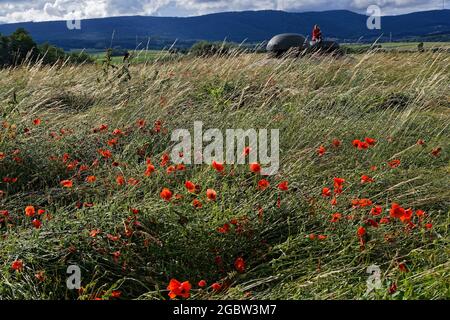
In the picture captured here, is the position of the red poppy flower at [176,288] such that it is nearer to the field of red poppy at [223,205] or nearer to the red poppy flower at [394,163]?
the field of red poppy at [223,205]

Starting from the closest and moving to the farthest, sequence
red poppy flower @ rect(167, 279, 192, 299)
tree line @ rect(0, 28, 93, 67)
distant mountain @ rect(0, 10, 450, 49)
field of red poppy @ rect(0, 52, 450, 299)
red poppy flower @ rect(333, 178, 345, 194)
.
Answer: red poppy flower @ rect(167, 279, 192, 299)
field of red poppy @ rect(0, 52, 450, 299)
red poppy flower @ rect(333, 178, 345, 194)
tree line @ rect(0, 28, 93, 67)
distant mountain @ rect(0, 10, 450, 49)

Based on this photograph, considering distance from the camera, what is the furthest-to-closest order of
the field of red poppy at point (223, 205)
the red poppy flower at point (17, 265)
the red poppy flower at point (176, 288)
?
the field of red poppy at point (223, 205)
the red poppy flower at point (17, 265)
the red poppy flower at point (176, 288)

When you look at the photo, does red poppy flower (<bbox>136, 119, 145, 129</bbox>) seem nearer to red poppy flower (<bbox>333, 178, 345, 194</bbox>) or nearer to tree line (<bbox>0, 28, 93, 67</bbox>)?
red poppy flower (<bbox>333, 178, 345, 194</bbox>)

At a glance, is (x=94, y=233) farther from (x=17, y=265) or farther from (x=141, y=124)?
(x=141, y=124)

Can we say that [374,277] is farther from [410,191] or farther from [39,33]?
[39,33]

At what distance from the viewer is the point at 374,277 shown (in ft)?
7.73

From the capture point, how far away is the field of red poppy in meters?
2.54

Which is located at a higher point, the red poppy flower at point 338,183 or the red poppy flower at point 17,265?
the red poppy flower at point 338,183

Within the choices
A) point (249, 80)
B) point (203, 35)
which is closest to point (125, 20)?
point (203, 35)

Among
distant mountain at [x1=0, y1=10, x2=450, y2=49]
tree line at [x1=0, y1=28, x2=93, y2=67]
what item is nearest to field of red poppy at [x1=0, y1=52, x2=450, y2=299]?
tree line at [x1=0, y1=28, x2=93, y2=67]

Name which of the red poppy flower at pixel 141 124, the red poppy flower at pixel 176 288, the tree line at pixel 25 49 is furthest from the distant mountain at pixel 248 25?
the red poppy flower at pixel 176 288

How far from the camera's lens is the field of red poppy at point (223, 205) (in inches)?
99.8

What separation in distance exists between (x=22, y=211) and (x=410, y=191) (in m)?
2.46

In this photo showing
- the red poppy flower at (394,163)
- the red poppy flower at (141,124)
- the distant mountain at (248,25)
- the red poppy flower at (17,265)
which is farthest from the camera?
the distant mountain at (248,25)
